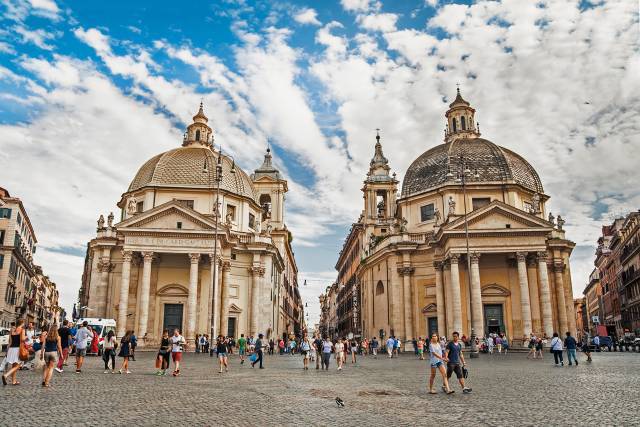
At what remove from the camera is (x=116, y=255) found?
43625 millimetres

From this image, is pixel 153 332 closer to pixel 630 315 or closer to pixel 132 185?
pixel 132 185

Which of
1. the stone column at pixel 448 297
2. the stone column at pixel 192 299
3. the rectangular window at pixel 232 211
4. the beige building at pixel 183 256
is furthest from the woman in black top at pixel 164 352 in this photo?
the rectangular window at pixel 232 211

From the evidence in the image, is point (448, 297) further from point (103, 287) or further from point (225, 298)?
point (103, 287)

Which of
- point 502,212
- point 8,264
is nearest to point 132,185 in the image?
point 8,264

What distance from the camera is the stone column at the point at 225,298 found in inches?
1683

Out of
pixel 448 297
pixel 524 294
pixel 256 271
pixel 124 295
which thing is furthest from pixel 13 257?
pixel 524 294

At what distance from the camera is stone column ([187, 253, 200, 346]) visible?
128 ft

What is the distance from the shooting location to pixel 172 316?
42.1m

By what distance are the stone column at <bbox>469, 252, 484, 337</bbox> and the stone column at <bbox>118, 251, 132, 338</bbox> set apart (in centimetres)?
2526

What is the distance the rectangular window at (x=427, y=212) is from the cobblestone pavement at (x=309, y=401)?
30.8m

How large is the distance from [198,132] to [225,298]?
64.6 feet

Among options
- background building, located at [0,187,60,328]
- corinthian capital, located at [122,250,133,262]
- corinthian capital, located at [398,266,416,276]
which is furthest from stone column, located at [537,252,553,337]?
background building, located at [0,187,60,328]

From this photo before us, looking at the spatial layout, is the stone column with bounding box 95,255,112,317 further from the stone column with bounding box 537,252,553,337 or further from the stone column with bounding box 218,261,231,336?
the stone column with bounding box 537,252,553,337

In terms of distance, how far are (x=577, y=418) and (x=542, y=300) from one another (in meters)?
32.6
